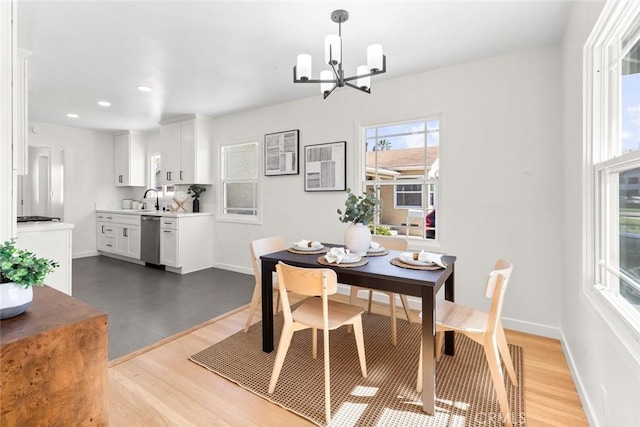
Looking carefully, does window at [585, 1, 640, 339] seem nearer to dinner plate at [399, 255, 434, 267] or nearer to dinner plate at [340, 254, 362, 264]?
dinner plate at [399, 255, 434, 267]

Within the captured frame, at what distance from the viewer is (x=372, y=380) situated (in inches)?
81.2

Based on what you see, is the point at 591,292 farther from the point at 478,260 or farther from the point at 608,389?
the point at 478,260

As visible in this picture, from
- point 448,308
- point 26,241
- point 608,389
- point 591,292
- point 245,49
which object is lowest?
point 608,389

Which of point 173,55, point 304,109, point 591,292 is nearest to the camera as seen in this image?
point 591,292

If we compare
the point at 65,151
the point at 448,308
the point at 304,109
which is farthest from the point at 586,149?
the point at 65,151

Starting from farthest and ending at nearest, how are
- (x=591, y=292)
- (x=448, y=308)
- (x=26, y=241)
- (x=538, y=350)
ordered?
1. (x=26, y=241)
2. (x=538, y=350)
3. (x=448, y=308)
4. (x=591, y=292)

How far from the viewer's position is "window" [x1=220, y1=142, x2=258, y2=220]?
4898mm

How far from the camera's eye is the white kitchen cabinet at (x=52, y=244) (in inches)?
107

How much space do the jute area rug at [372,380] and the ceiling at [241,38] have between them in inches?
99.3

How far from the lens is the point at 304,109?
13.6ft

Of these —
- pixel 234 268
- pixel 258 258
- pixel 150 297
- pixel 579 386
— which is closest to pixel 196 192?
pixel 234 268

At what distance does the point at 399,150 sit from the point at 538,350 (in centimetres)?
224

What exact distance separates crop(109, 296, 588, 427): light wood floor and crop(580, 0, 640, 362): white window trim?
0.63m

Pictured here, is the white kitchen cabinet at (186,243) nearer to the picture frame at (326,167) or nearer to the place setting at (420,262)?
the picture frame at (326,167)
